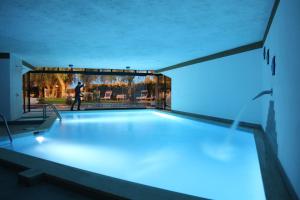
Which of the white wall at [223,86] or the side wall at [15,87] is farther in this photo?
the side wall at [15,87]

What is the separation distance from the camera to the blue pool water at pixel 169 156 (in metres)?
3.67

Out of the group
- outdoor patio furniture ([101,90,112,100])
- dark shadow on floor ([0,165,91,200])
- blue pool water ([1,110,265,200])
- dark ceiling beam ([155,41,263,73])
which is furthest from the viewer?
outdoor patio furniture ([101,90,112,100])

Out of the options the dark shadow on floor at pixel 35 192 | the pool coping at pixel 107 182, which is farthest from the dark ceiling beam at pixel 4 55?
the dark shadow on floor at pixel 35 192

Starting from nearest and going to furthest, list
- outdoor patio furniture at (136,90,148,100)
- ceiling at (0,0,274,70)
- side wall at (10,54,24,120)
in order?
ceiling at (0,0,274,70)
side wall at (10,54,24,120)
outdoor patio furniture at (136,90,148,100)

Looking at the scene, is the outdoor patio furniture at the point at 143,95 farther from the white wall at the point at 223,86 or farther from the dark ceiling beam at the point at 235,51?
the dark ceiling beam at the point at 235,51

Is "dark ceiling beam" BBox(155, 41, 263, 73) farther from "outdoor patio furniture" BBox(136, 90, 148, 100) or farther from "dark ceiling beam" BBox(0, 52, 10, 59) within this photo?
"dark ceiling beam" BBox(0, 52, 10, 59)

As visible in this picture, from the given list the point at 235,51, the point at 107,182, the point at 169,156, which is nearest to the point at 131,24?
the point at 169,156

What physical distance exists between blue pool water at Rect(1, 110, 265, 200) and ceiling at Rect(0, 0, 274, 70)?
9.18ft

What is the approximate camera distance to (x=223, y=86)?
9.28m

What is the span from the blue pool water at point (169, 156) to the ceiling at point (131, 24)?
9.18 ft

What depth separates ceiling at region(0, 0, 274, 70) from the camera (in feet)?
13.8

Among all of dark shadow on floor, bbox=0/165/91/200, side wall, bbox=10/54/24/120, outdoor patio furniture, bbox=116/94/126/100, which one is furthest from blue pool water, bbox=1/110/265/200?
outdoor patio furniture, bbox=116/94/126/100

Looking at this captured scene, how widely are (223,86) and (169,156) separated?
202 inches

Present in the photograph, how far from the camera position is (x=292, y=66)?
263 cm
